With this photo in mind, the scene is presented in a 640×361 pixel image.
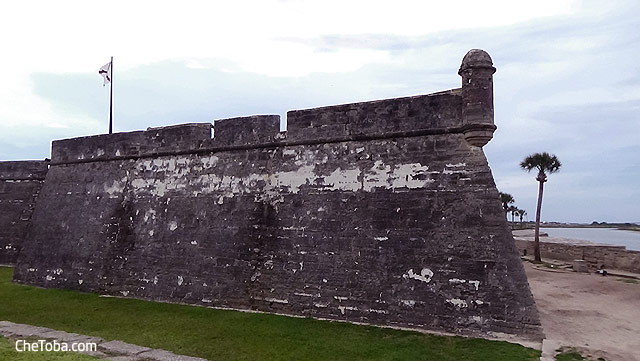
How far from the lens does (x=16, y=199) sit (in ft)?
52.7

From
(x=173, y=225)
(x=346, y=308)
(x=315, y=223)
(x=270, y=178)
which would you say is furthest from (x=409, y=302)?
(x=173, y=225)

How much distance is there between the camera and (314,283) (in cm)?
838

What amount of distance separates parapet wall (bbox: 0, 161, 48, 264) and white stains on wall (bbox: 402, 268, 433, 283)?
14.2 m

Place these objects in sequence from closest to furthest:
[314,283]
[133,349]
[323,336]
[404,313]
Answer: [133,349]
[323,336]
[404,313]
[314,283]

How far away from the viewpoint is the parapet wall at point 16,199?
15.6m

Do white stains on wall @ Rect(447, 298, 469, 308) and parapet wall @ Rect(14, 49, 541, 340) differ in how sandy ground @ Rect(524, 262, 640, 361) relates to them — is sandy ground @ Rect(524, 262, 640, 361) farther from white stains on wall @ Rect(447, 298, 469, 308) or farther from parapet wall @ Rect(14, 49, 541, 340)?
white stains on wall @ Rect(447, 298, 469, 308)

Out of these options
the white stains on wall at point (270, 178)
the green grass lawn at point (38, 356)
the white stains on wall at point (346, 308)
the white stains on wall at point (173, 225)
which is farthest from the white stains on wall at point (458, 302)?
the white stains on wall at point (173, 225)

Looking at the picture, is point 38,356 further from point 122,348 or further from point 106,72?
point 106,72

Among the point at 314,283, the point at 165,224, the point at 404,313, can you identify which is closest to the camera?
the point at 404,313

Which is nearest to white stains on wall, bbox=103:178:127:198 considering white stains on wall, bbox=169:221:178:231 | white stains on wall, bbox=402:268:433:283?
white stains on wall, bbox=169:221:178:231

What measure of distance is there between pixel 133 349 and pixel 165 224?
16.5ft

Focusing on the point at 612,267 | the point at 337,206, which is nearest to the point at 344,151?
the point at 337,206

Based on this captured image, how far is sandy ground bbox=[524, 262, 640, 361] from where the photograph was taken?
6.67 metres

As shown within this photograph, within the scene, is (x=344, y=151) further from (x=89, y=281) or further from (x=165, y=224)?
(x=89, y=281)
